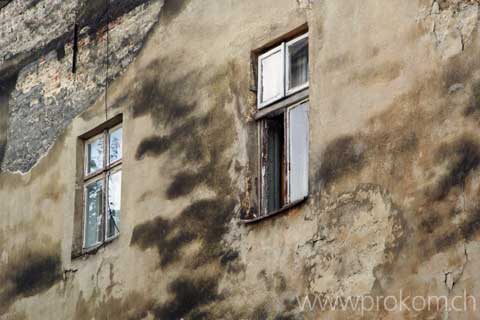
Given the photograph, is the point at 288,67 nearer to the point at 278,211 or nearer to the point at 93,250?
the point at 278,211

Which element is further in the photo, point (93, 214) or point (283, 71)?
point (93, 214)

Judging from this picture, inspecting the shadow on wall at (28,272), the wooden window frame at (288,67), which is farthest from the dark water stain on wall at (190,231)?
the shadow on wall at (28,272)

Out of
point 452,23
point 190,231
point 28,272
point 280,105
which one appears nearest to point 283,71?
point 280,105

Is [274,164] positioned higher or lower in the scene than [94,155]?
lower

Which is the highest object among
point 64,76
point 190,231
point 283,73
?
point 64,76

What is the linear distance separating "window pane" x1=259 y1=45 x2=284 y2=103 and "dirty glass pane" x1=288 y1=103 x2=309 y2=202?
257mm

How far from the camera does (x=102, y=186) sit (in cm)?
1252

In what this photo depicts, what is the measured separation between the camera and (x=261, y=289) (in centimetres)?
1015

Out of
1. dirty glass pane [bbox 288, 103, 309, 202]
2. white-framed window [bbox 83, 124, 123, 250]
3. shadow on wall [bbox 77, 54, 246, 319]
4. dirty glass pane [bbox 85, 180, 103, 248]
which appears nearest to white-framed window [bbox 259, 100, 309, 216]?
dirty glass pane [bbox 288, 103, 309, 202]

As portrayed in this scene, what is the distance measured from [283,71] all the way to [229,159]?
0.80m

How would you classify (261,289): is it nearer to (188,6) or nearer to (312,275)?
(312,275)

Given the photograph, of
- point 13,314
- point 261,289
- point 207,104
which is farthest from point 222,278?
point 13,314

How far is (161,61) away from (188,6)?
1.73 ft

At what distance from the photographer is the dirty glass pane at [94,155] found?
1266cm
